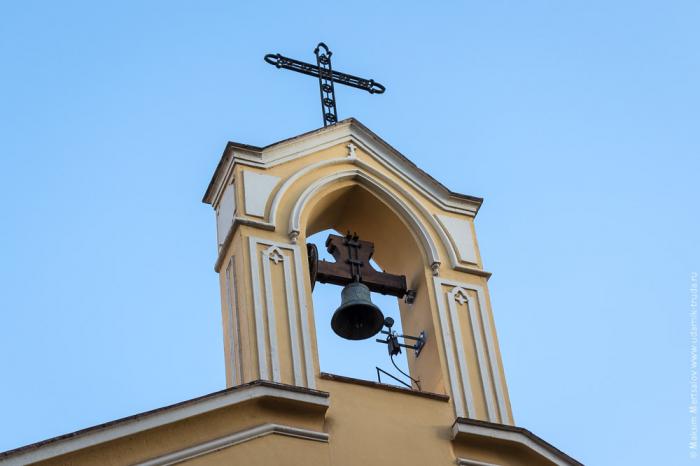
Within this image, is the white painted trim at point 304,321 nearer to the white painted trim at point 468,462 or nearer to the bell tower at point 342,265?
the bell tower at point 342,265

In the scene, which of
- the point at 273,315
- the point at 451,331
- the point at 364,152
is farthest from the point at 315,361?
the point at 364,152

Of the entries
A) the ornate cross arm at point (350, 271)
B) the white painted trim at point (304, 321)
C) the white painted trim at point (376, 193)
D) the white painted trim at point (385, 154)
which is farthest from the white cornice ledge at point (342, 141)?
the white painted trim at point (304, 321)

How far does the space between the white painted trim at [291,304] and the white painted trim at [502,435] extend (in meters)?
1.08

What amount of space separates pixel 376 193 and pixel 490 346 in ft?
5.44

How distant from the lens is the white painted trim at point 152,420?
10.9 meters

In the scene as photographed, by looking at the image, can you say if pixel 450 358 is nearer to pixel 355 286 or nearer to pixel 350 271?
pixel 355 286

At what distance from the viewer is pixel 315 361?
1241 centimetres

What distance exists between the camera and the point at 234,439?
38.1ft

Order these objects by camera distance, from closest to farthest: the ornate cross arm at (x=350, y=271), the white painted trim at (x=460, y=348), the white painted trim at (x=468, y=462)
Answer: the white painted trim at (x=468, y=462) < the white painted trim at (x=460, y=348) < the ornate cross arm at (x=350, y=271)

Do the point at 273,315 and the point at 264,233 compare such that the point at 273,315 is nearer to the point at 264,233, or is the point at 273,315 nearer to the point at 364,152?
the point at 264,233

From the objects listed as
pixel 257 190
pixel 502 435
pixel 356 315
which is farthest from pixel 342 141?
pixel 502 435

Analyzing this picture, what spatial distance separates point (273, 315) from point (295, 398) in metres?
0.91

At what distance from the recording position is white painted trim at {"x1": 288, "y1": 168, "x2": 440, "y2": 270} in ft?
44.1

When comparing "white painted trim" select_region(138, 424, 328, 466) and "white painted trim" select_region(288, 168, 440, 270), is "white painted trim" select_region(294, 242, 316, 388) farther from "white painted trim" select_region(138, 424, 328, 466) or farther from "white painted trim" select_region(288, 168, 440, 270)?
"white painted trim" select_region(138, 424, 328, 466)
